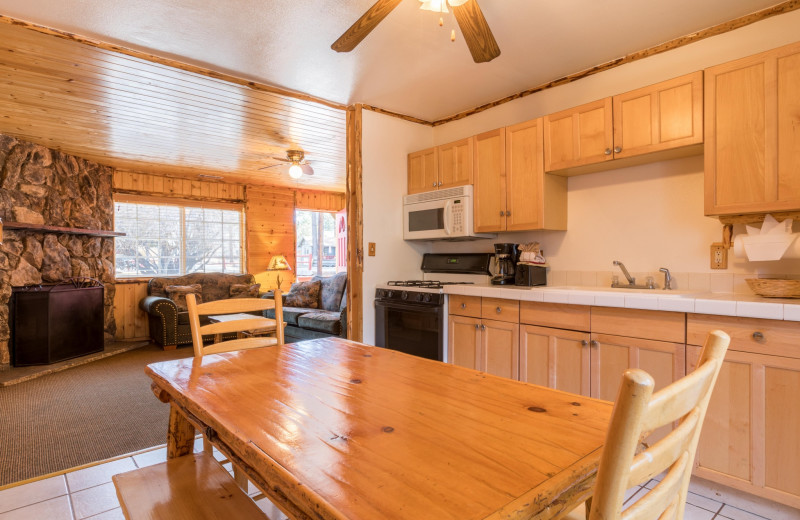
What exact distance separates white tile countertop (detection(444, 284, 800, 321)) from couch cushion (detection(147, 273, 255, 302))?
181 inches

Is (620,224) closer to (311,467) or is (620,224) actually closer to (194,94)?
(311,467)

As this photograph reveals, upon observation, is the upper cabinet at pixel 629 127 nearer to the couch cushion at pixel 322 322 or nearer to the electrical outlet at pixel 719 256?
the electrical outlet at pixel 719 256

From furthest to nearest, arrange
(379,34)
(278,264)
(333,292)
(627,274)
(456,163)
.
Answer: (278,264)
(333,292)
(456,163)
(627,274)
(379,34)

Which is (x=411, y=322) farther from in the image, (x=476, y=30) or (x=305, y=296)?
(x=305, y=296)

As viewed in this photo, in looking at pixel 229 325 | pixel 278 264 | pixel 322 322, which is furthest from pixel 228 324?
pixel 278 264

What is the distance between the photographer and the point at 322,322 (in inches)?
181

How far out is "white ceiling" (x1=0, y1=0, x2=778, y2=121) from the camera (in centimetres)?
221

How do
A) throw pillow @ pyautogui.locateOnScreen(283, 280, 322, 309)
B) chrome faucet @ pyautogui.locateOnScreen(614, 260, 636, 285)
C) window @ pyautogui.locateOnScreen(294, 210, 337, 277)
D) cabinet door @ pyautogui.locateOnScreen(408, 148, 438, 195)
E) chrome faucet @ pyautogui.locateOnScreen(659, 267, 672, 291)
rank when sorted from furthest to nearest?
window @ pyautogui.locateOnScreen(294, 210, 337, 277) < throw pillow @ pyautogui.locateOnScreen(283, 280, 322, 309) < cabinet door @ pyautogui.locateOnScreen(408, 148, 438, 195) < chrome faucet @ pyautogui.locateOnScreen(614, 260, 636, 285) < chrome faucet @ pyautogui.locateOnScreen(659, 267, 672, 291)

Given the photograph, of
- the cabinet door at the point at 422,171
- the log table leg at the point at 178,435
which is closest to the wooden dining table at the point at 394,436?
the log table leg at the point at 178,435

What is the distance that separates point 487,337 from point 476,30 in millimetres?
1845

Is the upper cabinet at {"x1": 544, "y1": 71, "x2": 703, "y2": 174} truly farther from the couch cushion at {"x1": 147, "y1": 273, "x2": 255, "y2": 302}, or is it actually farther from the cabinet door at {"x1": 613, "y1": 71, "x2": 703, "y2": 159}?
the couch cushion at {"x1": 147, "y1": 273, "x2": 255, "y2": 302}

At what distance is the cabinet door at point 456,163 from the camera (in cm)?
337

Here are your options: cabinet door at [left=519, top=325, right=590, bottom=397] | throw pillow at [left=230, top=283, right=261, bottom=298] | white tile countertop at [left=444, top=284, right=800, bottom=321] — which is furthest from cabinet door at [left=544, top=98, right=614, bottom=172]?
throw pillow at [left=230, top=283, right=261, bottom=298]

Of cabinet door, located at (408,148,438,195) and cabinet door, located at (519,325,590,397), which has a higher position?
cabinet door, located at (408,148,438,195)
